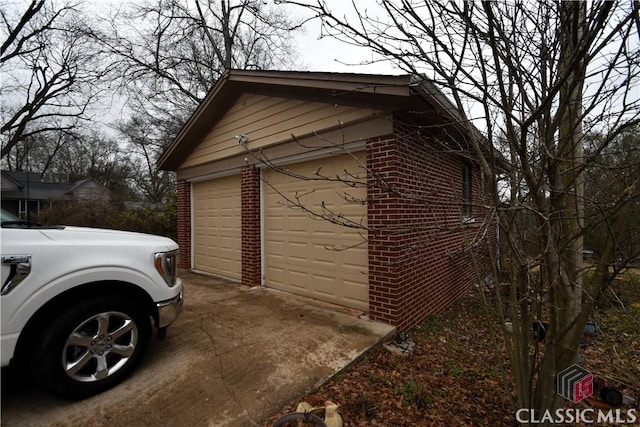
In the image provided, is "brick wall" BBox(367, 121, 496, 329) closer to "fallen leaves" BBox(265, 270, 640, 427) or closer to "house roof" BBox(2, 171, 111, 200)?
"fallen leaves" BBox(265, 270, 640, 427)

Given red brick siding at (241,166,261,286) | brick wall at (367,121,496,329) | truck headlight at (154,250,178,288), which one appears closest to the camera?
truck headlight at (154,250,178,288)

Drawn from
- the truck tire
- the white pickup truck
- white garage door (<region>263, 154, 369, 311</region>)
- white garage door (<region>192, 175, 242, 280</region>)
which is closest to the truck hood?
the white pickup truck

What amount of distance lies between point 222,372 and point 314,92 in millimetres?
3941

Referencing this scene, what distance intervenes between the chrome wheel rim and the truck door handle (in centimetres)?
53

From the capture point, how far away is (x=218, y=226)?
274 inches

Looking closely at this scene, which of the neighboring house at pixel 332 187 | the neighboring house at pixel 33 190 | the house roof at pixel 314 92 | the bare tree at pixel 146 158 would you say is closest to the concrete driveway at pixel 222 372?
the neighboring house at pixel 332 187

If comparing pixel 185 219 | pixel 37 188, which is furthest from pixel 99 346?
pixel 37 188

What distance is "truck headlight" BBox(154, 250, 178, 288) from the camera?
2.88 meters

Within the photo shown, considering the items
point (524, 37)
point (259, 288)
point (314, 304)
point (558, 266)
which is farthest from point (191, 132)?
point (558, 266)

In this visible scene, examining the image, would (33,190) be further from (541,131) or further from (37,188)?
(541,131)

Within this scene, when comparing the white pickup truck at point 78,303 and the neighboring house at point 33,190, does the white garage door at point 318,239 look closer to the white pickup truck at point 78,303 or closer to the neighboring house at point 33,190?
the white pickup truck at point 78,303

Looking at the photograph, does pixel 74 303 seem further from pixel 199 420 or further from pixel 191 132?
pixel 191 132

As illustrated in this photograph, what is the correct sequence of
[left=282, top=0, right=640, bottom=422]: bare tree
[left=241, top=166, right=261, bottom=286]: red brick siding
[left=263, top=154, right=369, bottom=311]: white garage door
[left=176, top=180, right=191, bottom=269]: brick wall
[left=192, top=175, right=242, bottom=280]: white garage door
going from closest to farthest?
[left=282, top=0, right=640, bottom=422]: bare tree, [left=263, top=154, right=369, bottom=311]: white garage door, [left=241, top=166, right=261, bottom=286]: red brick siding, [left=192, top=175, right=242, bottom=280]: white garage door, [left=176, top=180, right=191, bottom=269]: brick wall

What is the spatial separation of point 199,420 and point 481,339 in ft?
12.0
